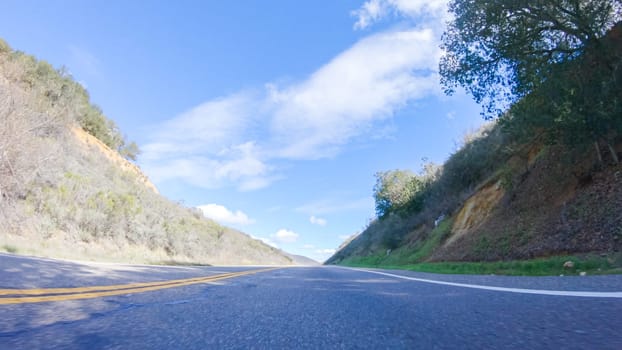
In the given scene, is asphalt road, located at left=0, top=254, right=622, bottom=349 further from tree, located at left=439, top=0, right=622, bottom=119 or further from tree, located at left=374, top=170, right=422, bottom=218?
tree, located at left=374, top=170, right=422, bottom=218

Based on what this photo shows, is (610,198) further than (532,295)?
Yes

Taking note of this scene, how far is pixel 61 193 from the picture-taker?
1453 cm

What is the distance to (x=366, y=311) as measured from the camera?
3.31 m

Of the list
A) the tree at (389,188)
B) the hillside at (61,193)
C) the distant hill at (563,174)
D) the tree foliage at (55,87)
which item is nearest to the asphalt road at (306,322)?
the distant hill at (563,174)

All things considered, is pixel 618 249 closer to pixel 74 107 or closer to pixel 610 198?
pixel 610 198

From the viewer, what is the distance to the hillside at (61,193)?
12.0 m

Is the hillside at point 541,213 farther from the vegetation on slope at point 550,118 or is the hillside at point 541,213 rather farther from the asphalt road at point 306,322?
the asphalt road at point 306,322

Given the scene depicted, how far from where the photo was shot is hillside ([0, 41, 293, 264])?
12.0 metres

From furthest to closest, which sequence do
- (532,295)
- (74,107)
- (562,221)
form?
(74,107) → (562,221) → (532,295)

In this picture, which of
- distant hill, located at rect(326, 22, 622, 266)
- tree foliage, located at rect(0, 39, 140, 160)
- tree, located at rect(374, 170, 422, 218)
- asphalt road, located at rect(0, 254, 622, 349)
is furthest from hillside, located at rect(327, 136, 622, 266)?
tree, located at rect(374, 170, 422, 218)

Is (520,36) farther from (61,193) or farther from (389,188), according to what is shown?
(389,188)

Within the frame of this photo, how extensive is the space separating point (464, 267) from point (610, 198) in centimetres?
479

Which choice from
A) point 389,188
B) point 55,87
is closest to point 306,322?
point 55,87

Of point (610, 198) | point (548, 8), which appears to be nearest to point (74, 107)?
point (548, 8)
